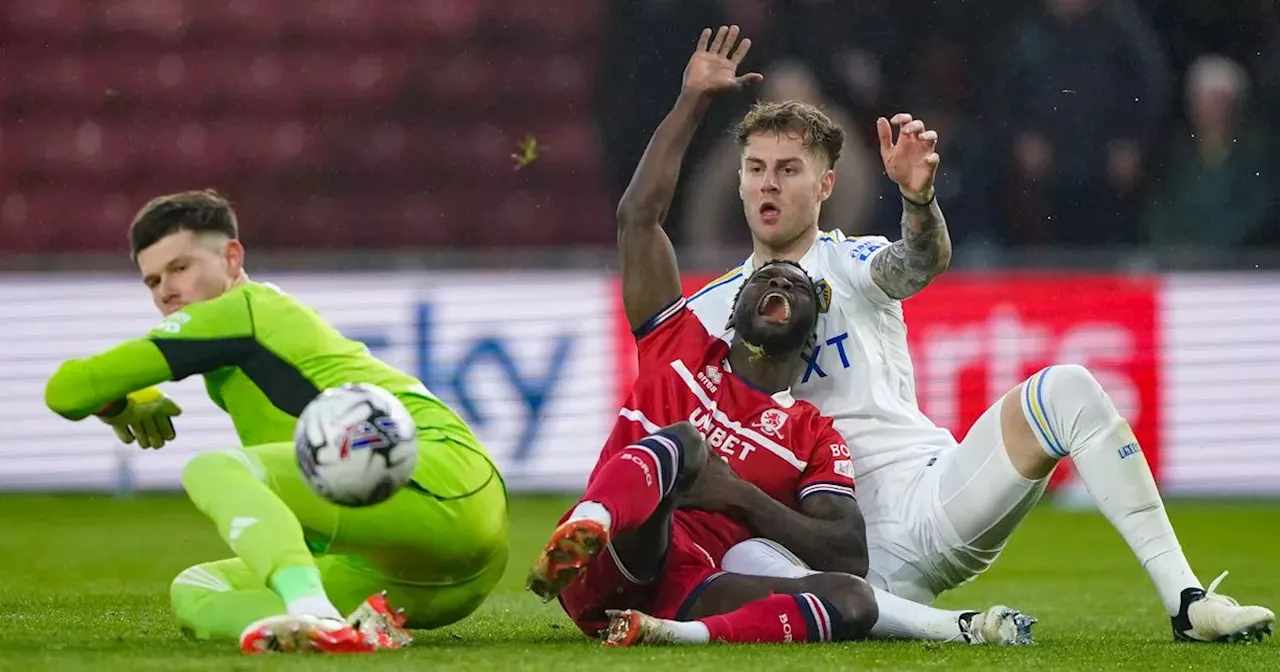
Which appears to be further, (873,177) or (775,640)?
(873,177)

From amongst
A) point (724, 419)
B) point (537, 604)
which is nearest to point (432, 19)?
point (537, 604)

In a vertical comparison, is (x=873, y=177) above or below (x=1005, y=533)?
above

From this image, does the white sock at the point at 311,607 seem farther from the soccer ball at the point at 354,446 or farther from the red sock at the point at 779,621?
the red sock at the point at 779,621

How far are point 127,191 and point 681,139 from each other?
27.2 ft

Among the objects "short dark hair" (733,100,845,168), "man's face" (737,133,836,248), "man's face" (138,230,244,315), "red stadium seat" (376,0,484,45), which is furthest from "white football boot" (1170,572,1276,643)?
"red stadium seat" (376,0,484,45)

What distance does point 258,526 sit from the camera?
437 cm

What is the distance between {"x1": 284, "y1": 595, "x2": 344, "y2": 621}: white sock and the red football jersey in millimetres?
1128

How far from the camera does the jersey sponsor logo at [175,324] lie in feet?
15.3

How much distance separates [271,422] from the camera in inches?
194

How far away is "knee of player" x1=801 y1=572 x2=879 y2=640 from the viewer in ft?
16.1

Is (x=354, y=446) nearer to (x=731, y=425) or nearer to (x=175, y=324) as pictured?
(x=175, y=324)

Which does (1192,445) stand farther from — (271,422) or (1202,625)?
(271,422)

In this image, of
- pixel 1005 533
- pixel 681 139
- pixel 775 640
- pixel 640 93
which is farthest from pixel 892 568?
pixel 640 93

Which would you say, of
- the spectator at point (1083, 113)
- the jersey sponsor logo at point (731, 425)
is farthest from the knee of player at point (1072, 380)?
the spectator at point (1083, 113)
